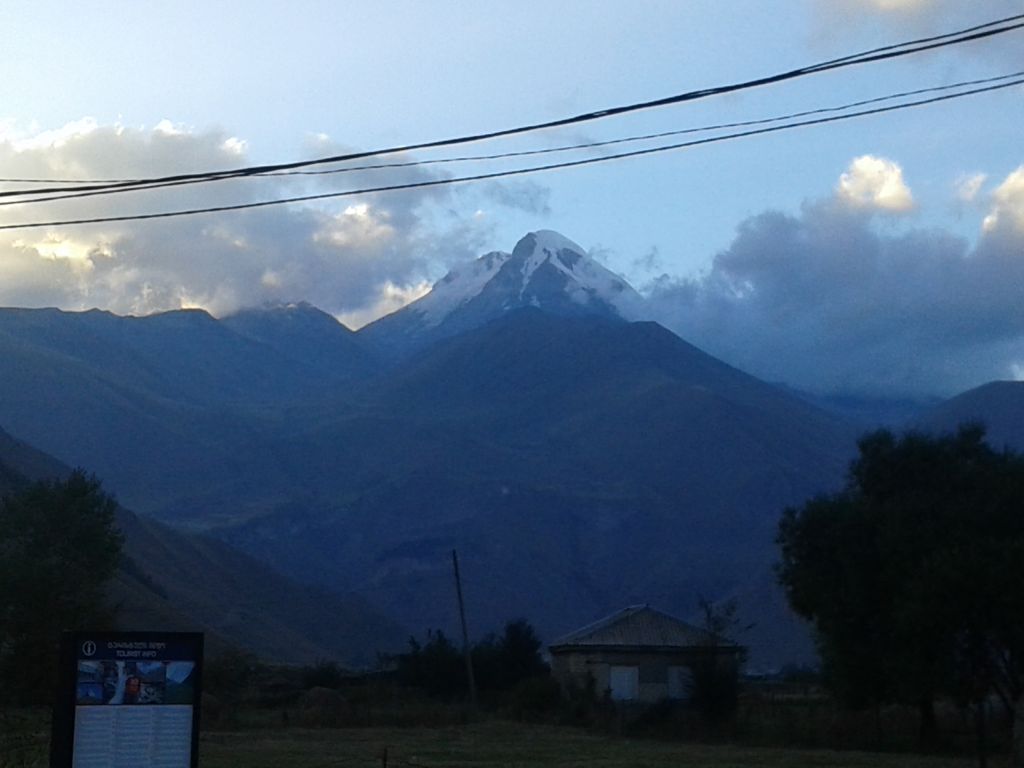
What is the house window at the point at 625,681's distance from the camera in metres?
75.6

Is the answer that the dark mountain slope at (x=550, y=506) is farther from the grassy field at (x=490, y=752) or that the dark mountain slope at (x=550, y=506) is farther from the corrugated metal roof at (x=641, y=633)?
the grassy field at (x=490, y=752)

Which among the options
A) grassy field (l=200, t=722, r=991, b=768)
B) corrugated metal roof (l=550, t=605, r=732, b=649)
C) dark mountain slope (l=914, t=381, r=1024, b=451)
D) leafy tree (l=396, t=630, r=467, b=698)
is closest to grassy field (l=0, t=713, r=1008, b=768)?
grassy field (l=200, t=722, r=991, b=768)

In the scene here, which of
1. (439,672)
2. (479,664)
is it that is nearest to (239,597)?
(479,664)

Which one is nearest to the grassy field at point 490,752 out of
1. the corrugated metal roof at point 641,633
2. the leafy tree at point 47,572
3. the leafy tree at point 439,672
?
the leafy tree at point 47,572

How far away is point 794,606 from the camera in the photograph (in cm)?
4659

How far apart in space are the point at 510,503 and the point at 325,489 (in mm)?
26324

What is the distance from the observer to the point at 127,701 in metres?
17.2

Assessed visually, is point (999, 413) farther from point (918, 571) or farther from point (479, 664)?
point (918, 571)

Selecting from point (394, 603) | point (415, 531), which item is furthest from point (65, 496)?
point (415, 531)

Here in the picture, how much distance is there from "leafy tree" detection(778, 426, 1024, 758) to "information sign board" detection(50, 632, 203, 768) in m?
21.2

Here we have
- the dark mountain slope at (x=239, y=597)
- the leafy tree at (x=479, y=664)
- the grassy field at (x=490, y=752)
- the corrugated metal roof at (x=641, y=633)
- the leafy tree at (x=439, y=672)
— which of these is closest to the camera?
the grassy field at (x=490, y=752)

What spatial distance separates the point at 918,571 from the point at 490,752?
1308 centimetres

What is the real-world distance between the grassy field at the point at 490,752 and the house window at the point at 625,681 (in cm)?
2268

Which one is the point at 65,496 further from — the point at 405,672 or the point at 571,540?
the point at 571,540
